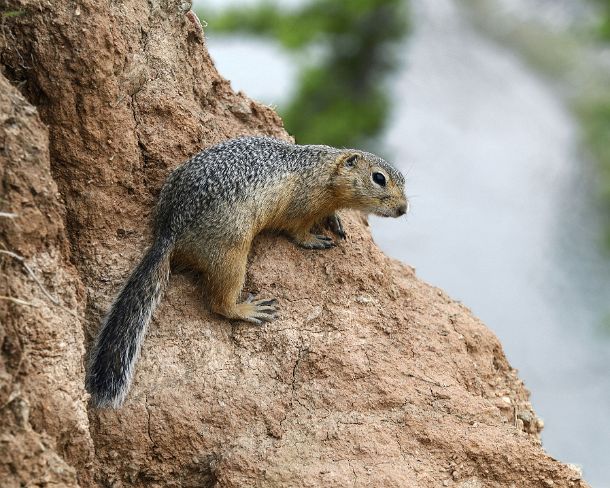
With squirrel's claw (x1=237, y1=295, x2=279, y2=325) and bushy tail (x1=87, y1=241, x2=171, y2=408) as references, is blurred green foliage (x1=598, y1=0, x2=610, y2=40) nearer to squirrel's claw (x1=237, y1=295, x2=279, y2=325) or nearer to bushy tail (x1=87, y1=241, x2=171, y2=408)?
squirrel's claw (x1=237, y1=295, x2=279, y2=325)

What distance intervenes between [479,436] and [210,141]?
214 centimetres

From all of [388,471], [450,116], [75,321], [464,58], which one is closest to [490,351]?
[388,471]

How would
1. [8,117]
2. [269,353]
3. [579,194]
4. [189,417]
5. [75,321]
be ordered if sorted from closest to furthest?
[8,117] → [75,321] → [189,417] → [269,353] → [579,194]

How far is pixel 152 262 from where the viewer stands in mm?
4797

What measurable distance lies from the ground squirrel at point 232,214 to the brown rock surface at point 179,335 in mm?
103

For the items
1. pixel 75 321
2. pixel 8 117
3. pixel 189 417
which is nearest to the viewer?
pixel 8 117

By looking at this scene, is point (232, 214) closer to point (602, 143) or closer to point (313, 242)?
point (313, 242)

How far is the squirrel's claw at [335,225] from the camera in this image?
556cm

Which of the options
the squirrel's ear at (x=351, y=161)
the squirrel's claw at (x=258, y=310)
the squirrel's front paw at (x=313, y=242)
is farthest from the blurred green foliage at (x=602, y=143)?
the squirrel's claw at (x=258, y=310)

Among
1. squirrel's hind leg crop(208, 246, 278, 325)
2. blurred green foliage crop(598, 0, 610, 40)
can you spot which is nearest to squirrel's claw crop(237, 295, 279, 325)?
squirrel's hind leg crop(208, 246, 278, 325)

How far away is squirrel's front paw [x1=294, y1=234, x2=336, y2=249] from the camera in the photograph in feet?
17.6

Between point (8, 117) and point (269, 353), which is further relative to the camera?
point (269, 353)

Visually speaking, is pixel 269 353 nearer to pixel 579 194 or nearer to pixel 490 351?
pixel 490 351

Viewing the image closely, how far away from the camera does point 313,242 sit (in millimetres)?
5367
